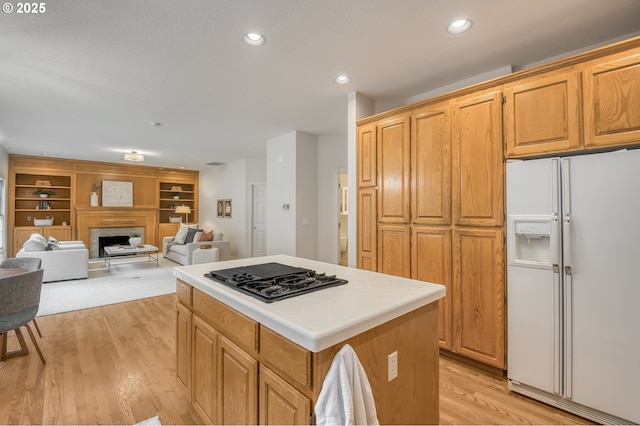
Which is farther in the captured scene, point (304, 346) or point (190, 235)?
point (190, 235)

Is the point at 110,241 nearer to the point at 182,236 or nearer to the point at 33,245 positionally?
the point at 182,236

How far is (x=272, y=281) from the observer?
1612 mm

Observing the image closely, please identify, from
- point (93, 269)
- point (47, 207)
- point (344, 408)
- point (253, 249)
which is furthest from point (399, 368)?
point (47, 207)

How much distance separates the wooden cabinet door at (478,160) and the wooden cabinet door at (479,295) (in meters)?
0.16

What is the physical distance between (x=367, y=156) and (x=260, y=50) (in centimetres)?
148

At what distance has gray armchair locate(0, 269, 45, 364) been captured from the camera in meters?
2.33

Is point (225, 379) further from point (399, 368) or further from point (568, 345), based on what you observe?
point (568, 345)

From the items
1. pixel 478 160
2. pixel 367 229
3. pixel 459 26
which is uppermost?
pixel 459 26

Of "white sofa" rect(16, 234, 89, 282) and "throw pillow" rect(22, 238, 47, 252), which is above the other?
"throw pillow" rect(22, 238, 47, 252)

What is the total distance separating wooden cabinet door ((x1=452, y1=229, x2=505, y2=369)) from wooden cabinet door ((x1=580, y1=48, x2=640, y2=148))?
2.87ft

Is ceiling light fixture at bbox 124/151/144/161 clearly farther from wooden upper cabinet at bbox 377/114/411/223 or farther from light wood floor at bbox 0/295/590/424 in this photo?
wooden upper cabinet at bbox 377/114/411/223

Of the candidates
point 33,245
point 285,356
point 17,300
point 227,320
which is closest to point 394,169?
point 227,320

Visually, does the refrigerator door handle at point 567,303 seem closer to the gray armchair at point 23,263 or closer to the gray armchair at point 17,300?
the gray armchair at point 17,300

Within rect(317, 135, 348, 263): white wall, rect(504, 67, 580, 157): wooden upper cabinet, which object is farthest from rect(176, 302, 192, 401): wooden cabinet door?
rect(317, 135, 348, 263): white wall
